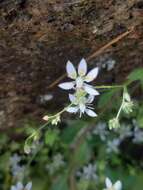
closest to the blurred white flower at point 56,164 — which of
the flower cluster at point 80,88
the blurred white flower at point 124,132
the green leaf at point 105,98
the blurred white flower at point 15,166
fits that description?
the blurred white flower at point 15,166

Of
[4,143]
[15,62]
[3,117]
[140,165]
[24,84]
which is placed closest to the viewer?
[15,62]

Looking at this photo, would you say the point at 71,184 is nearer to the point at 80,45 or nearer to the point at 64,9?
the point at 80,45

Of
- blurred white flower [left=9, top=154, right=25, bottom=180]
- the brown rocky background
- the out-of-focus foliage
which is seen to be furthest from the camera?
blurred white flower [left=9, top=154, right=25, bottom=180]

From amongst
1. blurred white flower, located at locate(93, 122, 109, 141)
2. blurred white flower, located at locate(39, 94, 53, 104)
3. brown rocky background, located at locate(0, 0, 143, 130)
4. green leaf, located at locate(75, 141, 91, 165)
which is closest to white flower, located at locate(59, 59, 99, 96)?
brown rocky background, located at locate(0, 0, 143, 130)

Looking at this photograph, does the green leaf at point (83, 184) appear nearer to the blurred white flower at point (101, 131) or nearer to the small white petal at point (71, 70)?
the blurred white flower at point (101, 131)

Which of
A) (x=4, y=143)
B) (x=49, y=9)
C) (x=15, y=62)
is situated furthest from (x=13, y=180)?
(x=49, y=9)

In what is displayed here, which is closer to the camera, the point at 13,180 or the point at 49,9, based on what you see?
the point at 49,9

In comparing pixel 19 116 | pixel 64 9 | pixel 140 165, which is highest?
pixel 64 9

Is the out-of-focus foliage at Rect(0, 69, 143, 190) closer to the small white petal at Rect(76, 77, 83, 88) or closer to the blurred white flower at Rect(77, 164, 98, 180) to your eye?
the blurred white flower at Rect(77, 164, 98, 180)

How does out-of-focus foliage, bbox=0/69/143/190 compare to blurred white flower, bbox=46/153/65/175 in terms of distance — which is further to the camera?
blurred white flower, bbox=46/153/65/175
